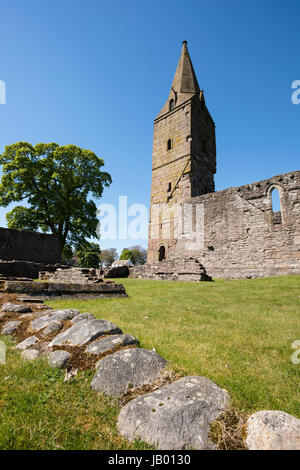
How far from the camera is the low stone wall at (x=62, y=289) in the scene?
6.96m

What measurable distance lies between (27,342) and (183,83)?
1191 inches

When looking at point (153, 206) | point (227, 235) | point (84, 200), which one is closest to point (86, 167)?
point (84, 200)

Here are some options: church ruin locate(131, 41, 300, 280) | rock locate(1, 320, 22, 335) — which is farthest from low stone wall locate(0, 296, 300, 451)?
church ruin locate(131, 41, 300, 280)

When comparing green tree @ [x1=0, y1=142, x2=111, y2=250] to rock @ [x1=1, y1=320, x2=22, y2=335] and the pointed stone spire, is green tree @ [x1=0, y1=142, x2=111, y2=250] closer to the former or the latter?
the pointed stone spire

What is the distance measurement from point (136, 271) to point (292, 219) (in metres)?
11.8

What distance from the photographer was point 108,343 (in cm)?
264

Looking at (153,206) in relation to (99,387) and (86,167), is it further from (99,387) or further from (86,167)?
(99,387)

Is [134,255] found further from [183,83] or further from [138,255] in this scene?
[183,83]

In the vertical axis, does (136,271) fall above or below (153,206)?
below

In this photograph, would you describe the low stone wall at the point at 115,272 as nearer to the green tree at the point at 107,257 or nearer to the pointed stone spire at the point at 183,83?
the pointed stone spire at the point at 183,83

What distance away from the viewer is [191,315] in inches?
196

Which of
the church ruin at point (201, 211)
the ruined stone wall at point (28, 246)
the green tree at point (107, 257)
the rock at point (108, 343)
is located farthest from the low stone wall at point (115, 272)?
the green tree at point (107, 257)

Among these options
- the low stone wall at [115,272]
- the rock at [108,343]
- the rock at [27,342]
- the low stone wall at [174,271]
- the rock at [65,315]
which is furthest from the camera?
the low stone wall at [115,272]

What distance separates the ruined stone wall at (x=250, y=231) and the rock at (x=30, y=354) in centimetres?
1472
